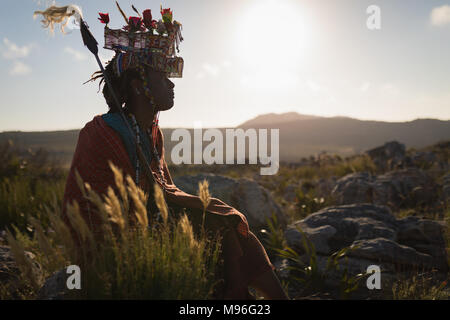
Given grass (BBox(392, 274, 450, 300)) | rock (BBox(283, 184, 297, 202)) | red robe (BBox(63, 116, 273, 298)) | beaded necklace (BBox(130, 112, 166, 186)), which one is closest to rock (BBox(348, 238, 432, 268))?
grass (BBox(392, 274, 450, 300))

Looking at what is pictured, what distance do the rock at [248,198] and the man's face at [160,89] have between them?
9.73ft

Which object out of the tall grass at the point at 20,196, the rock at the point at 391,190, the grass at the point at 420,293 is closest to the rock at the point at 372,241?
the grass at the point at 420,293

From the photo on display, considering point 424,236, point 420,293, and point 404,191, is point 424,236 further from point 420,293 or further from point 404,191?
point 404,191

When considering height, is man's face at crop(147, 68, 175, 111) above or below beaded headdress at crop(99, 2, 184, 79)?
below

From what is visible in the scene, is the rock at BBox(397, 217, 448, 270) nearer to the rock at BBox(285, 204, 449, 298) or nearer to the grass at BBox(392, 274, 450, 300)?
the rock at BBox(285, 204, 449, 298)

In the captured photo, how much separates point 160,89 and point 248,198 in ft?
10.6

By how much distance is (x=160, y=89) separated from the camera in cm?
274

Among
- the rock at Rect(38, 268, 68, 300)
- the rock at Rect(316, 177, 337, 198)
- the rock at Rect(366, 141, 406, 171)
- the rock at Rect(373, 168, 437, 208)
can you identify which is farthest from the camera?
the rock at Rect(366, 141, 406, 171)

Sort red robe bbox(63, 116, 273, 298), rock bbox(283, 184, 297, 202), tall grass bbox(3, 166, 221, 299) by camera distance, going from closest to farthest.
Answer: tall grass bbox(3, 166, 221, 299)
red robe bbox(63, 116, 273, 298)
rock bbox(283, 184, 297, 202)

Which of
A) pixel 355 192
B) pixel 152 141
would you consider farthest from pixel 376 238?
pixel 355 192

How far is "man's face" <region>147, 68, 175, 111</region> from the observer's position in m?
2.73

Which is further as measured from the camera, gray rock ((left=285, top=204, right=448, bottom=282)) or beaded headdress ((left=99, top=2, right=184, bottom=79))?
gray rock ((left=285, top=204, right=448, bottom=282))
